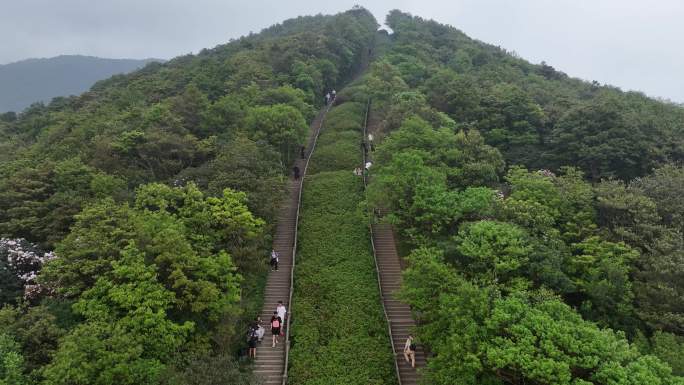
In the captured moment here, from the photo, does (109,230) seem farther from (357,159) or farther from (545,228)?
(357,159)

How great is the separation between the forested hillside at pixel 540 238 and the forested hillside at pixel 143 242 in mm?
8257

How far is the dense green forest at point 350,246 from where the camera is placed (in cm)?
1545

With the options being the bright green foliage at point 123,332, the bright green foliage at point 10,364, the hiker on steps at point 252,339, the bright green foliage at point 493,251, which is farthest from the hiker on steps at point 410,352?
the bright green foliage at point 10,364

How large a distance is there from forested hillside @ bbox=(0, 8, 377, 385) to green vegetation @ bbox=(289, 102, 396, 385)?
2798 millimetres

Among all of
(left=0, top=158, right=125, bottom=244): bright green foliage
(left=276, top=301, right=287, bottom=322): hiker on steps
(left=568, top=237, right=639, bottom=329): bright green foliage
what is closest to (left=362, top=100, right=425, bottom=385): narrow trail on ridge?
(left=276, top=301, right=287, bottom=322): hiker on steps

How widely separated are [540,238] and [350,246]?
1154cm

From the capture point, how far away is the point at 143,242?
64.1 ft

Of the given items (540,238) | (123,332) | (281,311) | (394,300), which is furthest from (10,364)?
(540,238)

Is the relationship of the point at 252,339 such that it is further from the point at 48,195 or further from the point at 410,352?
the point at 48,195

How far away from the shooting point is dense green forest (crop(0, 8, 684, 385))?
1545cm

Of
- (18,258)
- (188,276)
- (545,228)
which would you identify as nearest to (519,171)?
(545,228)

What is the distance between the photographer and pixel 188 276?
19.2m

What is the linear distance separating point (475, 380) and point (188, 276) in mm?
12406

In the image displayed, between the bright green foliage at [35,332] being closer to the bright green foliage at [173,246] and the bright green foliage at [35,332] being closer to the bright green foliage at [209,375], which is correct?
the bright green foliage at [173,246]
